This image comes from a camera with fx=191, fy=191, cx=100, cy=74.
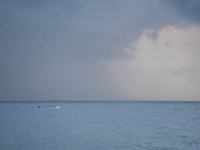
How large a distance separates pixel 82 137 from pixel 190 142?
13085mm

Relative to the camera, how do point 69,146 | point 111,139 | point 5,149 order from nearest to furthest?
point 5,149 → point 69,146 → point 111,139

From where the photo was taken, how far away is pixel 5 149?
19.1 m

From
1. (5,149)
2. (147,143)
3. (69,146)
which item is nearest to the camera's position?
(5,149)

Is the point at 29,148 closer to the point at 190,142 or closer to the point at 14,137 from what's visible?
the point at 14,137

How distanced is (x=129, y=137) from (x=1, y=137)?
644 inches

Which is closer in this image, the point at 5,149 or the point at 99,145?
the point at 5,149

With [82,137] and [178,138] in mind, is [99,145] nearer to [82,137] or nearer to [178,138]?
[82,137]

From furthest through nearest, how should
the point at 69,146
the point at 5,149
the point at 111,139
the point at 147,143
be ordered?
the point at 111,139 < the point at 147,143 < the point at 69,146 < the point at 5,149

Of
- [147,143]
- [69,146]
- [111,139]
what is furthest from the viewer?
[111,139]

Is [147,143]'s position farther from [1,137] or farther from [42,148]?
[1,137]

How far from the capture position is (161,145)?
21016 millimetres

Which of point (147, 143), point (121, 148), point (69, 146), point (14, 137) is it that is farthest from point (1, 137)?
point (147, 143)

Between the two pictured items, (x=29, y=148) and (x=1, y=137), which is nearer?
(x=29, y=148)


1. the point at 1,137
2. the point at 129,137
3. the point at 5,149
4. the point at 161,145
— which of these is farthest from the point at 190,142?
the point at 1,137
